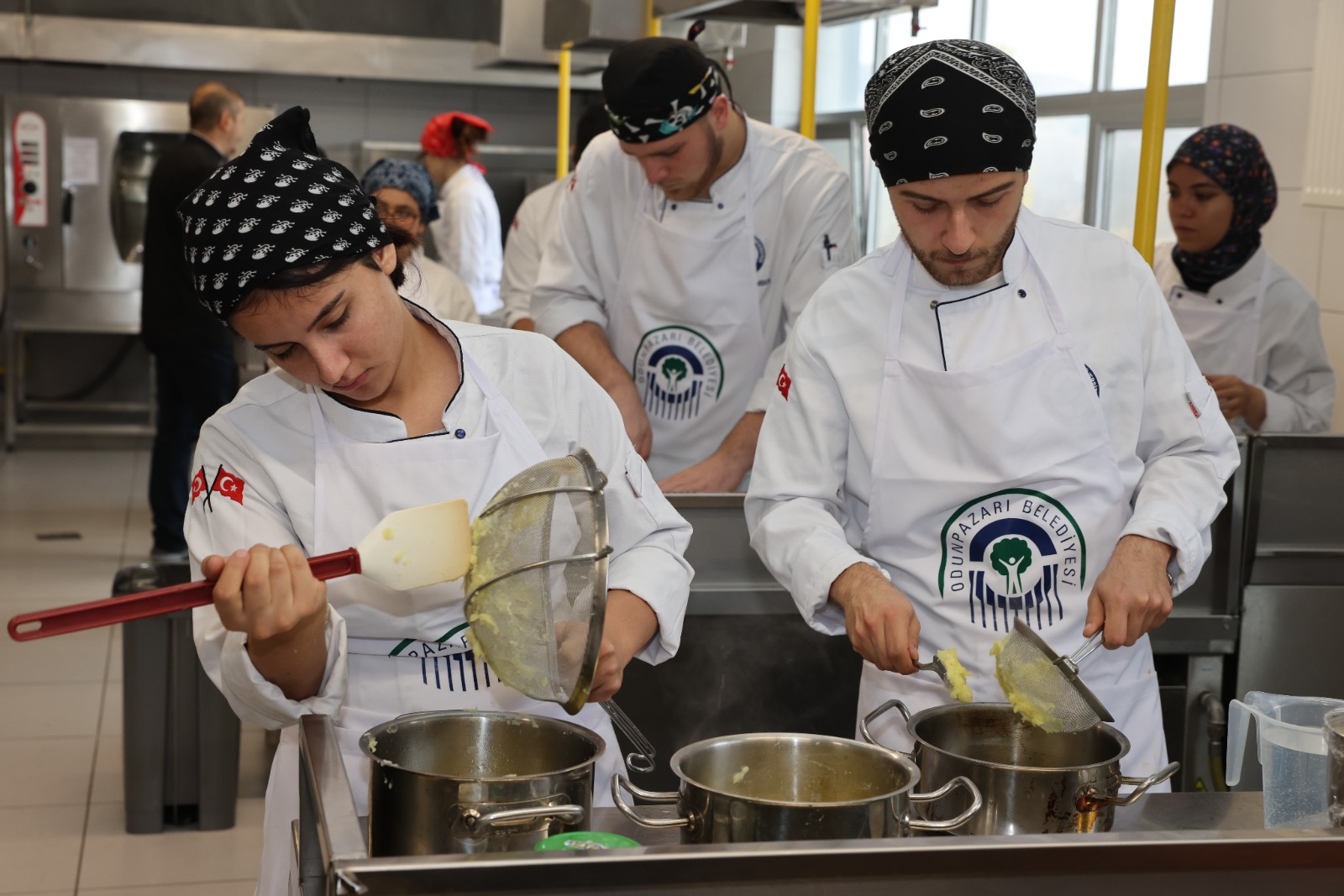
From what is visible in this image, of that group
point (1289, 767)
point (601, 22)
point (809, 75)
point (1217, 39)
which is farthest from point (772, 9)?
point (1289, 767)

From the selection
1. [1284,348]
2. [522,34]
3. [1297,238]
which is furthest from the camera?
[522,34]

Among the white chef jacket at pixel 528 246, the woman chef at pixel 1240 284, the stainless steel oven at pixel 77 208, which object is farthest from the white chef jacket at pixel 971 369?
Answer: the stainless steel oven at pixel 77 208

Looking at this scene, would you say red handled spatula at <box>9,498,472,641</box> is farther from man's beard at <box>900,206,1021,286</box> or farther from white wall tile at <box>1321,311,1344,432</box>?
white wall tile at <box>1321,311,1344,432</box>

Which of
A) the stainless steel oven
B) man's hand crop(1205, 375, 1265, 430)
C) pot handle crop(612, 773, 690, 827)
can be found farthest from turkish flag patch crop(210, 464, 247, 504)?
the stainless steel oven

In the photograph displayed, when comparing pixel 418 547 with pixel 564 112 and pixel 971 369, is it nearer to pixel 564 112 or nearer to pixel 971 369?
pixel 971 369

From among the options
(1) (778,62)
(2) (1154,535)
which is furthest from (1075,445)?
(1) (778,62)

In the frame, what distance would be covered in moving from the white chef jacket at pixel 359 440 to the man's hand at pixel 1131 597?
42 cm

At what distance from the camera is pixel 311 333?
1.24 metres

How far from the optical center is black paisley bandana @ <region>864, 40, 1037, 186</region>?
4.57ft

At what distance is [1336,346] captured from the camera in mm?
2885

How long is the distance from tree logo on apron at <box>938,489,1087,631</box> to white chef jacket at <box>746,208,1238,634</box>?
0.08 metres

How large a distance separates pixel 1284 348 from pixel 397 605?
2.01m

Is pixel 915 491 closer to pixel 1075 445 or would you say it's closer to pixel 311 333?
pixel 1075 445

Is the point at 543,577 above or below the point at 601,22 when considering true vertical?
below
